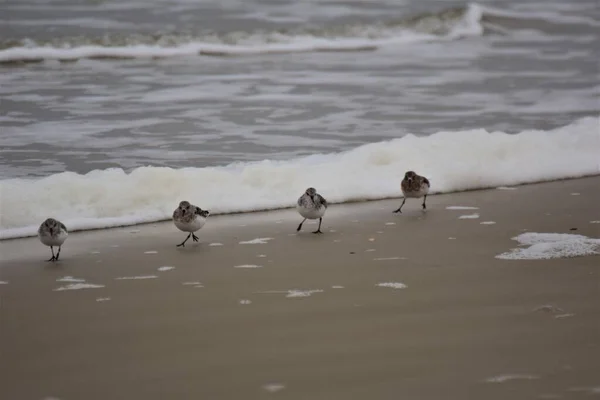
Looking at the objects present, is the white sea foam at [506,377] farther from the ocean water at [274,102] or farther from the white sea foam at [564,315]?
the ocean water at [274,102]

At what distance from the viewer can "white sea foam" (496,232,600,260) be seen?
610 centimetres

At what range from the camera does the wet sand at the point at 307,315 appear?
400cm

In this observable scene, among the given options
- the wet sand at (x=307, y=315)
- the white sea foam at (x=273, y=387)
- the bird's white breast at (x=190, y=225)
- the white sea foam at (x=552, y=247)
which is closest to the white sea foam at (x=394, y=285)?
the wet sand at (x=307, y=315)

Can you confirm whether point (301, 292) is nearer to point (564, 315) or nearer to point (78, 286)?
point (78, 286)

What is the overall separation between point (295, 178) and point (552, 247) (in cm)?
291

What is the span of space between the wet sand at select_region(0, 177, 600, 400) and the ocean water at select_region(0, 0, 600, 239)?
3.42 feet

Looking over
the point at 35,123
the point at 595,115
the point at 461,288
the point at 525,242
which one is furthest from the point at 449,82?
the point at 461,288

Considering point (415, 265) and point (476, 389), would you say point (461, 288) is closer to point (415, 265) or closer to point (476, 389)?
point (415, 265)

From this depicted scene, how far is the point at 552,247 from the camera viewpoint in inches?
246

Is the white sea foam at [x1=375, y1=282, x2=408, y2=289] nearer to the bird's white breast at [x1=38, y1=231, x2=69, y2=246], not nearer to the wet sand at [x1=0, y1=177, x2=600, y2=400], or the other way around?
the wet sand at [x1=0, y1=177, x2=600, y2=400]

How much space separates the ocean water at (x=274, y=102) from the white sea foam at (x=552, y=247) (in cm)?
207

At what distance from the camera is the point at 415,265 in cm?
600

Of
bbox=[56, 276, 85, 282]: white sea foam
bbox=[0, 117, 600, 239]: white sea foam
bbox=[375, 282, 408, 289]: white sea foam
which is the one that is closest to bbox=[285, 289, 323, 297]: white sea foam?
bbox=[375, 282, 408, 289]: white sea foam

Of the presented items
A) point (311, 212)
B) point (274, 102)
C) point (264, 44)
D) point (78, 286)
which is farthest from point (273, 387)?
point (264, 44)
